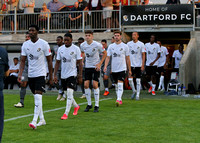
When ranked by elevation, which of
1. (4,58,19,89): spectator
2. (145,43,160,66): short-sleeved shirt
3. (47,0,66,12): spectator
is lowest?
(4,58,19,89): spectator

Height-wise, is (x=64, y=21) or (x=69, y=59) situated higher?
(x=64, y=21)

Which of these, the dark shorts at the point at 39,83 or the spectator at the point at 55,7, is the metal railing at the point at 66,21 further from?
the dark shorts at the point at 39,83

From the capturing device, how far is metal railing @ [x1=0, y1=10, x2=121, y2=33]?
845 inches

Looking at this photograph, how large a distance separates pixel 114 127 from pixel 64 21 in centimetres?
1408

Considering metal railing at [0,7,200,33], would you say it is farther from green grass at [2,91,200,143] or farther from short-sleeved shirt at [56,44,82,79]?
short-sleeved shirt at [56,44,82,79]

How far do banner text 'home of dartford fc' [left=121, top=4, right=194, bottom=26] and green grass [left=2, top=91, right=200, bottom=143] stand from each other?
8701 mm

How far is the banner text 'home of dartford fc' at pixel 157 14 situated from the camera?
20.6m

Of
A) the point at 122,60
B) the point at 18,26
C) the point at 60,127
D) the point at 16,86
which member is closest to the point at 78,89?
the point at 16,86

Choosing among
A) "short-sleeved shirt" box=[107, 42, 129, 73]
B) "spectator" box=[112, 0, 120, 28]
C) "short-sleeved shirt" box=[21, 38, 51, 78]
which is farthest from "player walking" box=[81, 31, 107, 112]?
"spectator" box=[112, 0, 120, 28]

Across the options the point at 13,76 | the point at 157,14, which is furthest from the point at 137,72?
the point at 13,76

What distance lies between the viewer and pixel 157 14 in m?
20.9

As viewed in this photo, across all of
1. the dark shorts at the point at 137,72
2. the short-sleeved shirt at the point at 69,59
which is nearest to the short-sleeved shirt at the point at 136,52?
the dark shorts at the point at 137,72

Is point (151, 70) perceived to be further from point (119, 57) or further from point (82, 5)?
point (82, 5)

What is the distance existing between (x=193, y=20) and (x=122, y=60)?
798 centimetres
